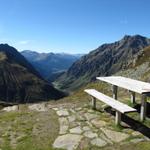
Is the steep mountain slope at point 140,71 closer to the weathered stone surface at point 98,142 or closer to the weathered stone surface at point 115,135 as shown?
the weathered stone surface at point 115,135

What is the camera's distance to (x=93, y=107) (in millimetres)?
13789

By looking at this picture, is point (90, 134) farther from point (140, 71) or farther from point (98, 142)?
point (140, 71)

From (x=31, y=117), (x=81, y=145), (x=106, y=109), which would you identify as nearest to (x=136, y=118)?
(x=106, y=109)

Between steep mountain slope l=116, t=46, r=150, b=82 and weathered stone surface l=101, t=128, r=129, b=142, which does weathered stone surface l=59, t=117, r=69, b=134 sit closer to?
weathered stone surface l=101, t=128, r=129, b=142

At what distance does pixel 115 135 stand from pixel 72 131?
68.6 inches

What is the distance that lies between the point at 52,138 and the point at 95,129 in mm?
1857

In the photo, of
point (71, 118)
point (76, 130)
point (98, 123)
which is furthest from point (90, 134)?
point (71, 118)

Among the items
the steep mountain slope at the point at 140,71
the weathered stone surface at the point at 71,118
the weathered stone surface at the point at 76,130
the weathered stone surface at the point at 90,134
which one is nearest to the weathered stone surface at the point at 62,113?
the weathered stone surface at the point at 71,118

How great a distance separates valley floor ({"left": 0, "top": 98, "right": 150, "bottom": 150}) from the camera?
8743 mm

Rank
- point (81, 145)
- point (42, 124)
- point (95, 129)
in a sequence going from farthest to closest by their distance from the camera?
point (42, 124)
point (95, 129)
point (81, 145)

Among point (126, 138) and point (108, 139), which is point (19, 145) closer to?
point (108, 139)

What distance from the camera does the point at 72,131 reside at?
10.2 meters

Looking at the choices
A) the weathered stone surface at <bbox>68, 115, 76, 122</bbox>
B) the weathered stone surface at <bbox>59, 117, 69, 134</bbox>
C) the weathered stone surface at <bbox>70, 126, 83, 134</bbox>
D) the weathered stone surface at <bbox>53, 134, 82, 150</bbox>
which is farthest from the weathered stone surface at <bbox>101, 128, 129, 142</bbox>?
the weathered stone surface at <bbox>68, 115, 76, 122</bbox>

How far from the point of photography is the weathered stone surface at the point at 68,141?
8733mm
